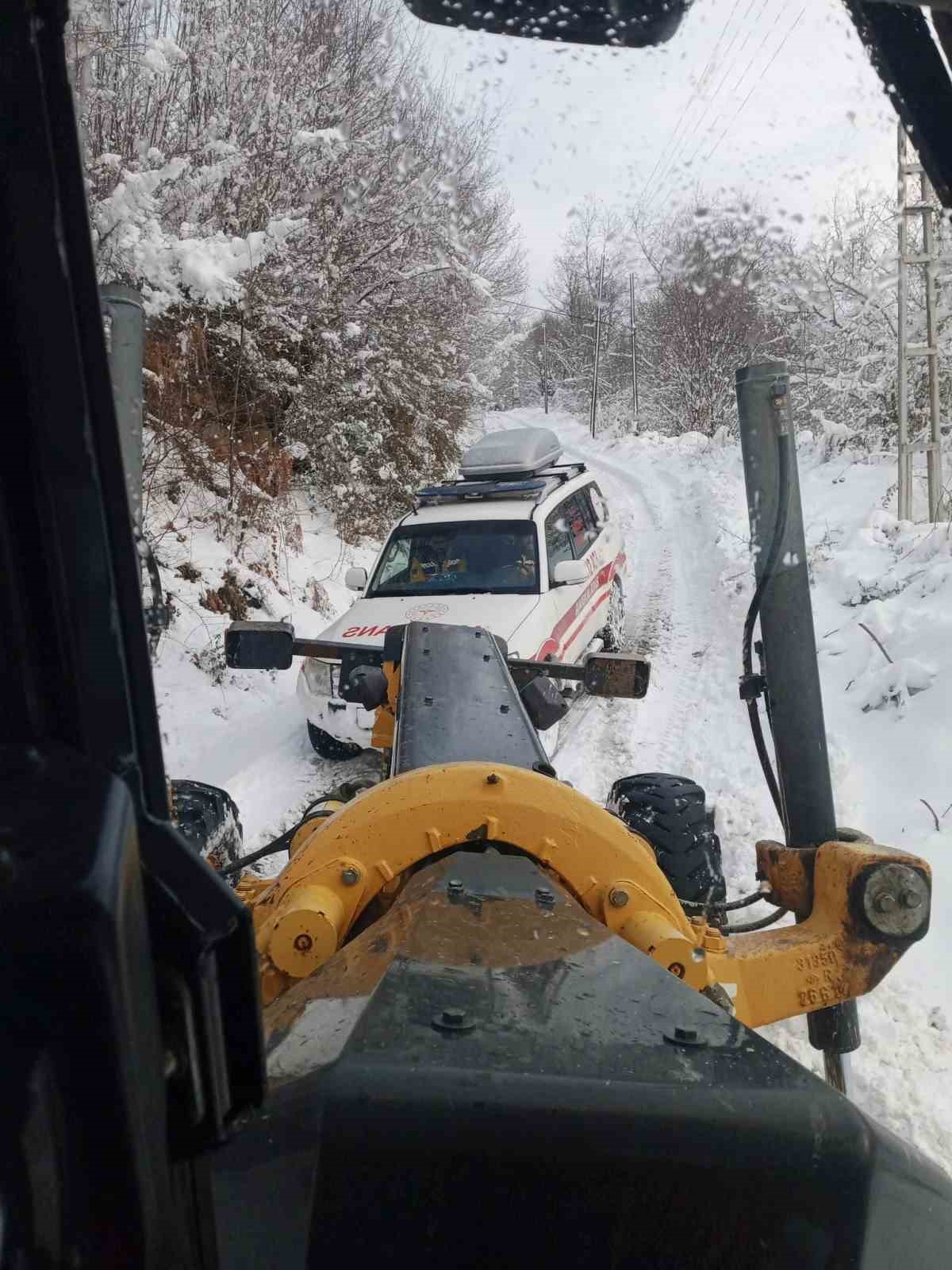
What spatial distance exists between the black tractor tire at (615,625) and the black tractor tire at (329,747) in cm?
270

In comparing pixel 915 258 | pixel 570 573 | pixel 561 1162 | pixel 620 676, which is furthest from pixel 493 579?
pixel 561 1162

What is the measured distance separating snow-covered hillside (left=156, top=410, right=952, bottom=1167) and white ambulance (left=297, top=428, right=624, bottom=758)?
479mm

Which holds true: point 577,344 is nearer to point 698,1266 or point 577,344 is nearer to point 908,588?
point 698,1266

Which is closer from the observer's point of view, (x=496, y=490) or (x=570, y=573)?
(x=570, y=573)

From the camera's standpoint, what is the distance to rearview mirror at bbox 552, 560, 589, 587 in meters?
5.75

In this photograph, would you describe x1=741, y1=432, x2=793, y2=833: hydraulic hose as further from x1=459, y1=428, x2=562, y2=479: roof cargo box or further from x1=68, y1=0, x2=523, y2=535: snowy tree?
x1=459, y1=428, x2=562, y2=479: roof cargo box

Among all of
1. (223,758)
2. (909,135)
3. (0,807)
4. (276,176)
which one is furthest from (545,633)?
(0,807)

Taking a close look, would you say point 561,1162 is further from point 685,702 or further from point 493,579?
point 685,702

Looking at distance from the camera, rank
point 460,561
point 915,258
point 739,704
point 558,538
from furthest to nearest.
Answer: point 558,538 < point 739,704 < point 460,561 < point 915,258

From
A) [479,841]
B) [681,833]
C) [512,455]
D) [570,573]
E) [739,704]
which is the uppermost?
[512,455]

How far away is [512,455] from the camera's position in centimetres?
844

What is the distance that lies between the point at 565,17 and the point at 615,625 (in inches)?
280

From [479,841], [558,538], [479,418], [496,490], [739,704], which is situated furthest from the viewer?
[479,418]

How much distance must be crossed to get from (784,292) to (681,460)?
7254 mm
